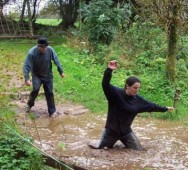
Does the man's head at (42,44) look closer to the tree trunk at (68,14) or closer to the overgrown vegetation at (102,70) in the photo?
the overgrown vegetation at (102,70)

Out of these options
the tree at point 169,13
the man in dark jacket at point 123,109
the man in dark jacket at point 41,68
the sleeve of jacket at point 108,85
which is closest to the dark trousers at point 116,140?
the man in dark jacket at point 123,109

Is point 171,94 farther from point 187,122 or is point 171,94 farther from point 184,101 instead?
point 187,122

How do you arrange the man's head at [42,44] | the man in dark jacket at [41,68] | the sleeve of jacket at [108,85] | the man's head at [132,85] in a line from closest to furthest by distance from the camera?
the sleeve of jacket at [108,85]
the man's head at [132,85]
the man's head at [42,44]
the man in dark jacket at [41,68]

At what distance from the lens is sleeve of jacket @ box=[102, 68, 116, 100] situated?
6461mm

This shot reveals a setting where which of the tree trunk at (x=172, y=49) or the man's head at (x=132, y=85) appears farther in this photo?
the tree trunk at (x=172, y=49)

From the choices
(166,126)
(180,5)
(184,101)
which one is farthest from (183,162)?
(180,5)

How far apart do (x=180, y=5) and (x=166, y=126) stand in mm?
3683

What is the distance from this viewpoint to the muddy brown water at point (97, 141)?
6.86 metres

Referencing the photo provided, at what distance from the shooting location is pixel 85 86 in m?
12.6

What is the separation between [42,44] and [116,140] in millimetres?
3067

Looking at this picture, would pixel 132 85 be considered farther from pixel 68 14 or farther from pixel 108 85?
pixel 68 14

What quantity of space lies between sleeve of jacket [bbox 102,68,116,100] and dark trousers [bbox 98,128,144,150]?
0.72 metres

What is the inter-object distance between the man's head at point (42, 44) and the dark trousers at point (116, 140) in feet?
9.42

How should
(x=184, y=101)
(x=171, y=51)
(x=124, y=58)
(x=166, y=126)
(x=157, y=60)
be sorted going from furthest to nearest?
(x=124, y=58)
(x=157, y=60)
(x=171, y=51)
(x=184, y=101)
(x=166, y=126)
